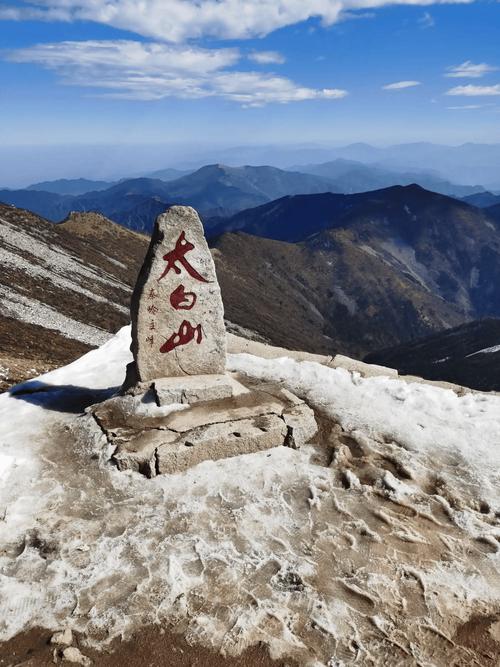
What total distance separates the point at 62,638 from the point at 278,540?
11.9ft

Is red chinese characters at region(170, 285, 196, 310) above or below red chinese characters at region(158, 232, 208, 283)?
below

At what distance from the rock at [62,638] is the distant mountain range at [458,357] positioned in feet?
221

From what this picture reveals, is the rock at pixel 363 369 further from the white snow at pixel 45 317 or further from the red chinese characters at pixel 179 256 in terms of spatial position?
the white snow at pixel 45 317

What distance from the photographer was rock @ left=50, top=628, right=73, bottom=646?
6398mm

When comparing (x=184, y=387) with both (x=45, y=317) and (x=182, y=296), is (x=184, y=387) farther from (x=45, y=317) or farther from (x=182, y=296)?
(x=45, y=317)

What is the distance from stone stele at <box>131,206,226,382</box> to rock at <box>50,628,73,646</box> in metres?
6.75

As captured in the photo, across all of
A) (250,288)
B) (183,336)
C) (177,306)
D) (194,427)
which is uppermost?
(177,306)

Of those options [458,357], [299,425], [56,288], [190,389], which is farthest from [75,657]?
[458,357]

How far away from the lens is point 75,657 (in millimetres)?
6191

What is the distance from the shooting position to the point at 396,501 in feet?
31.2

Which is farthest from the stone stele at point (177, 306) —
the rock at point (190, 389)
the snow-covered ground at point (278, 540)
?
the snow-covered ground at point (278, 540)

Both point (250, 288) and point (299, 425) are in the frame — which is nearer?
point (299, 425)

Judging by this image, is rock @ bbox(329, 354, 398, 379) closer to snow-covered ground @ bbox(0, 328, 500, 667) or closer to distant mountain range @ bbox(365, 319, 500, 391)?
snow-covered ground @ bbox(0, 328, 500, 667)

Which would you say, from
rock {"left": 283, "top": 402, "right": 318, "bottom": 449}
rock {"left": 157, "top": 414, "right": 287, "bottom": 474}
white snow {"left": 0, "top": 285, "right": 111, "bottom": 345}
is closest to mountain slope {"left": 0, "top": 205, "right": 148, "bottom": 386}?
white snow {"left": 0, "top": 285, "right": 111, "bottom": 345}
